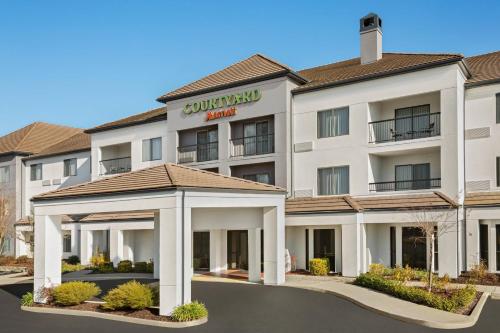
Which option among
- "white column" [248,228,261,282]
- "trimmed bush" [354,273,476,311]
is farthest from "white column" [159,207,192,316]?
"white column" [248,228,261,282]

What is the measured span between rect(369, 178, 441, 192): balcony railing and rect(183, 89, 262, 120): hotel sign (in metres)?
8.50

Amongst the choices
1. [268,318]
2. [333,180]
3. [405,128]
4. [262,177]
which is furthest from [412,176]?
[268,318]

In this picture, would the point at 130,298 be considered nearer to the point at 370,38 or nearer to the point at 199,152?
the point at 199,152

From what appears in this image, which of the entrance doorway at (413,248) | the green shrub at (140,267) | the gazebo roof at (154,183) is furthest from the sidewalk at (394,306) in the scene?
the green shrub at (140,267)

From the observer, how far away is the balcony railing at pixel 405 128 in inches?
1046

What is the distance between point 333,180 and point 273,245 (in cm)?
678

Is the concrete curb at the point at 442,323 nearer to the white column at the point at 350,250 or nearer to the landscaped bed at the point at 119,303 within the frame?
the landscaped bed at the point at 119,303

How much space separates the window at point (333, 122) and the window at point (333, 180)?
6.49 feet

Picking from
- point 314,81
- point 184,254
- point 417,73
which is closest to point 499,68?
point 417,73

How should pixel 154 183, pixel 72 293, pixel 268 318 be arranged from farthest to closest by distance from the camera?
pixel 72 293 → pixel 154 183 → pixel 268 318

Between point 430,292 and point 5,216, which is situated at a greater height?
point 5,216

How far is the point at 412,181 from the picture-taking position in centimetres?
2712

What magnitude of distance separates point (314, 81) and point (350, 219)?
917 centimetres

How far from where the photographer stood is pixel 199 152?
34.1 metres
